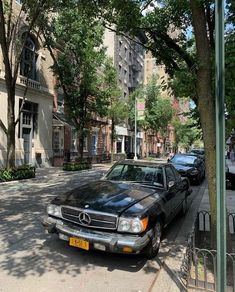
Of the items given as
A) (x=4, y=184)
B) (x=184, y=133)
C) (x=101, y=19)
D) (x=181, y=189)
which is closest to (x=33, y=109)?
(x=4, y=184)

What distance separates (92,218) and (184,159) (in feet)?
49.6

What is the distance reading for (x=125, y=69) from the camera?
49.3 metres

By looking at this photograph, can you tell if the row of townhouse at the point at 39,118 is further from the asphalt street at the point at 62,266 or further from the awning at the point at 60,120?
the asphalt street at the point at 62,266

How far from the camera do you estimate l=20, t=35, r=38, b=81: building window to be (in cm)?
2497

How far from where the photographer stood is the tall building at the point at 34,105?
24.3 m

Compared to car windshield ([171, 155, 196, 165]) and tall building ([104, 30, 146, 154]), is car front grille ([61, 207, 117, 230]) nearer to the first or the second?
car windshield ([171, 155, 196, 165])

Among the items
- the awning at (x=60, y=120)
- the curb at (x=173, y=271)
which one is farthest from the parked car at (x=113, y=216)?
the awning at (x=60, y=120)

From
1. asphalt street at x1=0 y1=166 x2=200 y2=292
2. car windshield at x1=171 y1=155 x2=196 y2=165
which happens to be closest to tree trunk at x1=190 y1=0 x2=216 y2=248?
asphalt street at x1=0 y1=166 x2=200 y2=292

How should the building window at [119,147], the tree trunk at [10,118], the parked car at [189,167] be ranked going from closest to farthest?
the tree trunk at [10,118]
the parked car at [189,167]
the building window at [119,147]

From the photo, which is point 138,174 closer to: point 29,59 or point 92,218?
point 92,218

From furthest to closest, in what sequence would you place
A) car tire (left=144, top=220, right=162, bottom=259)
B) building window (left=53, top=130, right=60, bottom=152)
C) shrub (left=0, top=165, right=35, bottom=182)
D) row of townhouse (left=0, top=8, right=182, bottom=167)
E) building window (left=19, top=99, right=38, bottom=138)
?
building window (left=53, top=130, right=60, bottom=152) → building window (left=19, top=99, right=38, bottom=138) → row of townhouse (left=0, top=8, right=182, bottom=167) → shrub (left=0, top=165, right=35, bottom=182) → car tire (left=144, top=220, right=162, bottom=259)

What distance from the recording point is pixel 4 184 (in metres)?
15.9

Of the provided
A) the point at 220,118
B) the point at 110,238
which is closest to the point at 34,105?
the point at 110,238

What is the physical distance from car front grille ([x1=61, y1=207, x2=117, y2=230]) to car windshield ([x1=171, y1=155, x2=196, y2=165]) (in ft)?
46.2
